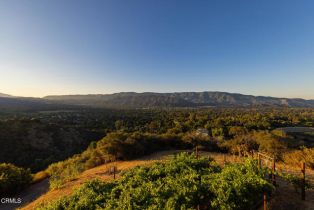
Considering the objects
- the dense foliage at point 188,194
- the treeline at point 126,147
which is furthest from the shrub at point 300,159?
the treeline at point 126,147

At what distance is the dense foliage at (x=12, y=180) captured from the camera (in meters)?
14.1

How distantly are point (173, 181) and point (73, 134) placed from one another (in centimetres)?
4043

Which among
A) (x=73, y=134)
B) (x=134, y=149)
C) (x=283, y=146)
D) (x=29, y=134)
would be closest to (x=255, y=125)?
(x=283, y=146)

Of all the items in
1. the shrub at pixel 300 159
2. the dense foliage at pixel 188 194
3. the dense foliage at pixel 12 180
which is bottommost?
the dense foliage at pixel 12 180

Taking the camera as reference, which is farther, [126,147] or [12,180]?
[126,147]

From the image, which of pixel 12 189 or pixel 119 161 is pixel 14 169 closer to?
pixel 12 189

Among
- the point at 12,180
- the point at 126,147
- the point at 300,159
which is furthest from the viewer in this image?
the point at 126,147

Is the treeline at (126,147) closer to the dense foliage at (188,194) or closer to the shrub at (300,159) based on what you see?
the shrub at (300,159)

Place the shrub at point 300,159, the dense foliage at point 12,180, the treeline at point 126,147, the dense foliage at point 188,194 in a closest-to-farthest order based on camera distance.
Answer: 1. the dense foliage at point 188,194
2. the shrub at point 300,159
3. the dense foliage at point 12,180
4. the treeline at point 126,147

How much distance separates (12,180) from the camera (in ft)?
47.6

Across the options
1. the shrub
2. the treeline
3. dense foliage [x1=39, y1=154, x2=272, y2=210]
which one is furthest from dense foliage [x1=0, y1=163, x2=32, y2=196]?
the shrub

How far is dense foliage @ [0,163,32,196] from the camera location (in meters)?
14.1

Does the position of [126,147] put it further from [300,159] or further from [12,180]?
[300,159]

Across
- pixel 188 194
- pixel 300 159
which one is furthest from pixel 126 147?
pixel 188 194
